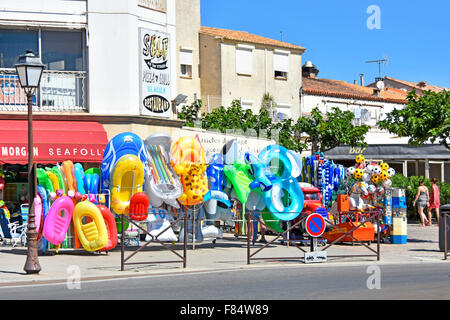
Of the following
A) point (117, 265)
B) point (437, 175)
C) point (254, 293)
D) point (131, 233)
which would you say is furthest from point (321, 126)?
point (254, 293)

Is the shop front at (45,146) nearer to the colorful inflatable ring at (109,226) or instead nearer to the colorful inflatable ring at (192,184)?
the colorful inflatable ring at (192,184)

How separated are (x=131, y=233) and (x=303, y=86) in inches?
1187

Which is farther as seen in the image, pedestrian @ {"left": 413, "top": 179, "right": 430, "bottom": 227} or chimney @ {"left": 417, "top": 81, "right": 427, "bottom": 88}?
chimney @ {"left": 417, "top": 81, "right": 427, "bottom": 88}

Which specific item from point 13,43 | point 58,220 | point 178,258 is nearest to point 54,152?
point 13,43

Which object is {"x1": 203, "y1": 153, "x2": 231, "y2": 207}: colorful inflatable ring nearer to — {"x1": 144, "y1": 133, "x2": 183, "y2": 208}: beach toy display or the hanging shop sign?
{"x1": 144, "y1": 133, "x2": 183, "y2": 208}: beach toy display

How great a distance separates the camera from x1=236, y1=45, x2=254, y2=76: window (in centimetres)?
4126

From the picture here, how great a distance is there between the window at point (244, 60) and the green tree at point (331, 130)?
4632mm

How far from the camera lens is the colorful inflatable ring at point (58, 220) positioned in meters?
17.2

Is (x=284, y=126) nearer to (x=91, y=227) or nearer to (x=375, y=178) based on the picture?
(x=375, y=178)

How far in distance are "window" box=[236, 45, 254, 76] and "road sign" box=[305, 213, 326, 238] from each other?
25.2 metres

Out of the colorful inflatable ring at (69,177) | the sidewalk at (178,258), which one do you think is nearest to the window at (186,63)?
the sidewalk at (178,258)

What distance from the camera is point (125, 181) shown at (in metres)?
18.6

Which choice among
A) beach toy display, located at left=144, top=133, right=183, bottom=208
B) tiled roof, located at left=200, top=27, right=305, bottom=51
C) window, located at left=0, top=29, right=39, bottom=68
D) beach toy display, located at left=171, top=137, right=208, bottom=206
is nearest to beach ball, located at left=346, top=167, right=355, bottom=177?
beach toy display, located at left=171, top=137, right=208, bottom=206

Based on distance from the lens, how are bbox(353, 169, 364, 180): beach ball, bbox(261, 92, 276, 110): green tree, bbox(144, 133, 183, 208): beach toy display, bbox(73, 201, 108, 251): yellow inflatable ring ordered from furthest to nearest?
bbox(261, 92, 276, 110): green tree
bbox(353, 169, 364, 180): beach ball
bbox(144, 133, 183, 208): beach toy display
bbox(73, 201, 108, 251): yellow inflatable ring
